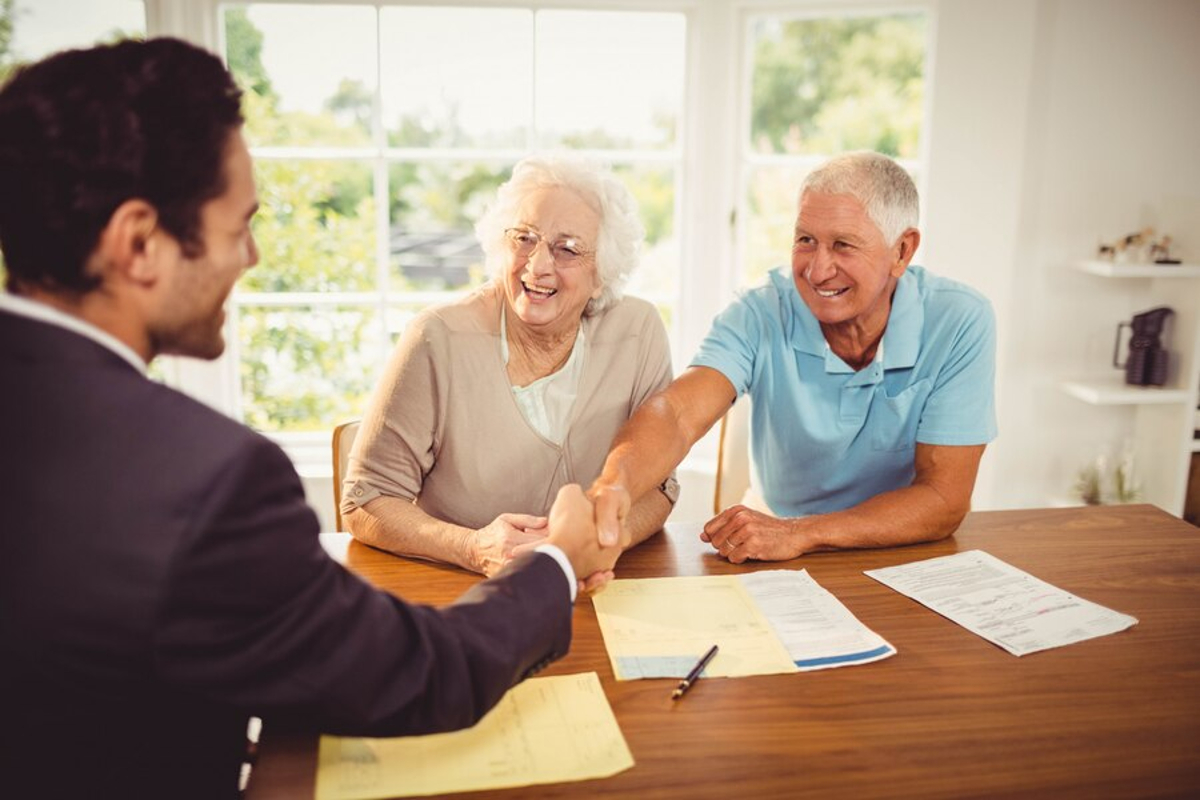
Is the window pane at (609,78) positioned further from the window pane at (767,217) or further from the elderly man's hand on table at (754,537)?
the elderly man's hand on table at (754,537)

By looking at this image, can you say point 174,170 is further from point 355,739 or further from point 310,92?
point 310,92

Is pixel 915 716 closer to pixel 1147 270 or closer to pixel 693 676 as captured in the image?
pixel 693 676

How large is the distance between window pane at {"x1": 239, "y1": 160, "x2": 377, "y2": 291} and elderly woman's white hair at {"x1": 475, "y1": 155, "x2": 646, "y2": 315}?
156cm

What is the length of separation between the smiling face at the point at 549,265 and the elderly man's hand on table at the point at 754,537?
537 mm

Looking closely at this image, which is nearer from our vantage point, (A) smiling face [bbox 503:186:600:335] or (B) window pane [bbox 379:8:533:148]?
(A) smiling face [bbox 503:186:600:335]

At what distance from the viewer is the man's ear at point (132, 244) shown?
32.9 inches

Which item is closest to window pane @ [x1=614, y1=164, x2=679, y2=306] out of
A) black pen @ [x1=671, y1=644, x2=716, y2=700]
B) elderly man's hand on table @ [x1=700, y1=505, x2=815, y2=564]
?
elderly man's hand on table @ [x1=700, y1=505, x2=815, y2=564]

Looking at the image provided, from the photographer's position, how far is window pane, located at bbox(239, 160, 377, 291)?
334 cm

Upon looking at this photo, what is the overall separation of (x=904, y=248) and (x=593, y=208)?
618mm

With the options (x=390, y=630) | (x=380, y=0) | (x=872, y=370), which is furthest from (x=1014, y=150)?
(x=390, y=630)

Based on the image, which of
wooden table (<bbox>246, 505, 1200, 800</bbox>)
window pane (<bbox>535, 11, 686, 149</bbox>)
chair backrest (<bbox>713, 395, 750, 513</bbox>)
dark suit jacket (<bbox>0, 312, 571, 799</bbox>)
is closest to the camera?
dark suit jacket (<bbox>0, 312, 571, 799</bbox>)

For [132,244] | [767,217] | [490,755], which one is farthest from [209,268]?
[767,217]

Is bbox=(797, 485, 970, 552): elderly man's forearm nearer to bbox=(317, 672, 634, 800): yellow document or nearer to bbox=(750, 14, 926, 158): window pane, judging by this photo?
bbox=(317, 672, 634, 800): yellow document

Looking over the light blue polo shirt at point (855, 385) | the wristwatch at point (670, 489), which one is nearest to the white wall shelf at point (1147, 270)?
→ the light blue polo shirt at point (855, 385)
